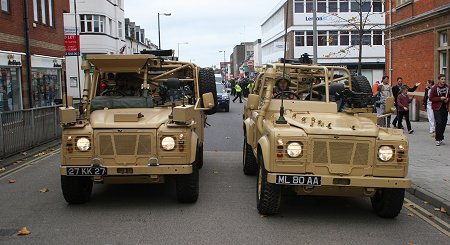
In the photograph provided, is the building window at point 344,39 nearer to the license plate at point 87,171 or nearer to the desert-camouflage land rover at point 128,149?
the desert-camouflage land rover at point 128,149

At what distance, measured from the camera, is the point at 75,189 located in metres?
7.12

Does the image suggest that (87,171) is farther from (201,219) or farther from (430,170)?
(430,170)

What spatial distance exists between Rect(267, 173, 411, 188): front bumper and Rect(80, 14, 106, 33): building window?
143 feet

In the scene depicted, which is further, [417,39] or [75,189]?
[417,39]

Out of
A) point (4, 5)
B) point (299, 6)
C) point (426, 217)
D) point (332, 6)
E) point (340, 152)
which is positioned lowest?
point (426, 217)

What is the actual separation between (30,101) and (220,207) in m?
17.5

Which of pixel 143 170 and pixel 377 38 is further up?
pixel 377 38

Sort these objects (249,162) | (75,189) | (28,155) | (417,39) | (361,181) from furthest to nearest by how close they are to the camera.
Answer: (417,39)
(28,155)
(249,162)
(75,189)
(361,181)

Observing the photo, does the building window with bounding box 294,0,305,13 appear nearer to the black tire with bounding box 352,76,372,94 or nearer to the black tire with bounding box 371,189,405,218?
the black tire with bounding box 352,76,372,94

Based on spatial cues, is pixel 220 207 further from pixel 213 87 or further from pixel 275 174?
pixel 213 87

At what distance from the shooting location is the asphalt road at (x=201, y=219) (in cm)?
582

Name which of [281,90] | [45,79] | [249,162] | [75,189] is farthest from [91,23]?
[75,189]

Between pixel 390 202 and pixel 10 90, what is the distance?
59.5 ft

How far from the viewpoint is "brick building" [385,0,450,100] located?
19.3m
